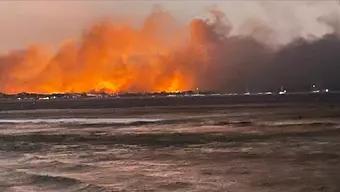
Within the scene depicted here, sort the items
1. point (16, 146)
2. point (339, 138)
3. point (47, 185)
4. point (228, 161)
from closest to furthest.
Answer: point (47, 185)
point (228, 161)
point (339, 138)
point (16, 146)

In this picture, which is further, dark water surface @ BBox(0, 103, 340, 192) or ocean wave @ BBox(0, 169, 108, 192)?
dark water surface @ BBox(0, 103, 340, 192)

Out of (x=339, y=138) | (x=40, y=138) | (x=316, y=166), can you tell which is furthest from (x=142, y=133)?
(x=316, y=166)

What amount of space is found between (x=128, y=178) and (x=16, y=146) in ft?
70.2

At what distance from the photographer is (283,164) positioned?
28.8 m

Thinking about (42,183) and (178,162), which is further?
(178,162)

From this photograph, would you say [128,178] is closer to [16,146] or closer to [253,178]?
[253,178]

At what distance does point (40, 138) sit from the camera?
5181cm

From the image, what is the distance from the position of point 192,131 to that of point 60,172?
27.4 metres

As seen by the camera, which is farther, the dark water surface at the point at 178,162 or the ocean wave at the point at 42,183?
the dark water surface at the point at 178,162

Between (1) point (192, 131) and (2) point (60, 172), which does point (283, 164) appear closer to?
(2) point (60, 172)

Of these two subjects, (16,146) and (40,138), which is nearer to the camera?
(16,146)

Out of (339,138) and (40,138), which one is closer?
(339,138)

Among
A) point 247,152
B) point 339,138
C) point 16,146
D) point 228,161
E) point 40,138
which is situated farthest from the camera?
point 40,138

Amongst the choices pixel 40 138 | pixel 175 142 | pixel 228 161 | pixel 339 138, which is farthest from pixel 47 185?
→ pixel 40 138
